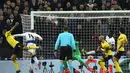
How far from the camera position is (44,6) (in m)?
22.1

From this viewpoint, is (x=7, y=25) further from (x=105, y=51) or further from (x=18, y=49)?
(x=105, y=51)

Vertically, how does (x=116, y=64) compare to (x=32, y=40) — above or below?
below

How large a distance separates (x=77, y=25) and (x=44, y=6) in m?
1.95

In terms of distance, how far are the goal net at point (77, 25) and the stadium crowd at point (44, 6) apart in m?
0.58

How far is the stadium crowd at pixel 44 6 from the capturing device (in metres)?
21.3

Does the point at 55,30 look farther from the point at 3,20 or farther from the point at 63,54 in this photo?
the point at 63,54

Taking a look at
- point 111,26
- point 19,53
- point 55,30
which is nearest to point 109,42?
point 111,26

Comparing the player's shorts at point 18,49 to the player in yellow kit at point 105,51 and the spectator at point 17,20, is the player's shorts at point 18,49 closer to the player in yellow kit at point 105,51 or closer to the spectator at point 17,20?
the spectator at point 17,20

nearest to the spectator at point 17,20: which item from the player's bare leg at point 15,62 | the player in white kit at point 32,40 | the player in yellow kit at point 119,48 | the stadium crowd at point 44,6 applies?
the stadium crowd at point 44,6

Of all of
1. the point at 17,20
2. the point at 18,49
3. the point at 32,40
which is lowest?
the point at 18,49

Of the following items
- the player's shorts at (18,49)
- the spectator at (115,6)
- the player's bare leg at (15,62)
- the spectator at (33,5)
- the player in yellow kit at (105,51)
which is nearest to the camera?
the player in yellow kit at (105,51)

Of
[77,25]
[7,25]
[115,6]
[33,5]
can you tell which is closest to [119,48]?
[77,25]

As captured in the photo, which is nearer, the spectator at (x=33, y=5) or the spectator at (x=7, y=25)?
the spectator at (x=7, y=25)

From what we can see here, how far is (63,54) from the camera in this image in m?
17.5
